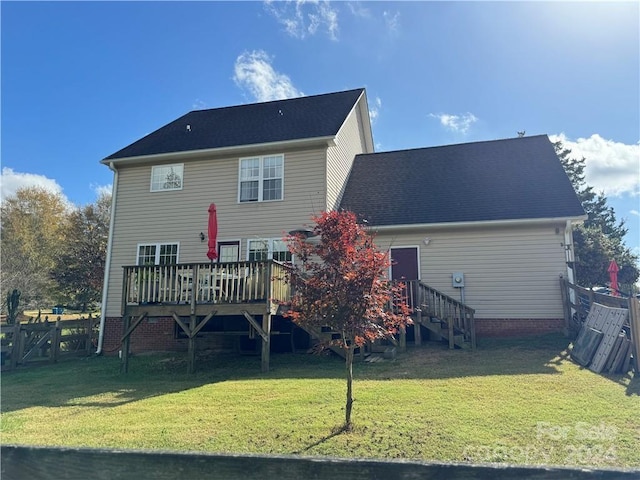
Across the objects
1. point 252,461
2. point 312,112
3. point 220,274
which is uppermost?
point 312,112

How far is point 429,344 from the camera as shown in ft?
37.9

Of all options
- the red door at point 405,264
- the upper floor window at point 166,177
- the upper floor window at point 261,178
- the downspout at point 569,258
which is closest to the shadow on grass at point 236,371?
the downspout at point 569,258

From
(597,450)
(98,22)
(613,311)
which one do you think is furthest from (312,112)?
(597,450)

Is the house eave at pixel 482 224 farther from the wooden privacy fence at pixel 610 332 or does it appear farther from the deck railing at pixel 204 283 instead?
the deck railing at pixel 204 283

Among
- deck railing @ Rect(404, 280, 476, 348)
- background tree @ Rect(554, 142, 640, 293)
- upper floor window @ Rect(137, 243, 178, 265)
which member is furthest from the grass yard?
background tree @ Rect(554, 142, 640, 293)

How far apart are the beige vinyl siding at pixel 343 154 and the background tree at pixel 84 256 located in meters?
18.5

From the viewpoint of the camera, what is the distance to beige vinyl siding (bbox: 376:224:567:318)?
12258 millimetres

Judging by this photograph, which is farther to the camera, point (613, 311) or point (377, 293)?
point (613, 311)

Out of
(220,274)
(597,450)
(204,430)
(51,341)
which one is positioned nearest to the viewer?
(597,450)

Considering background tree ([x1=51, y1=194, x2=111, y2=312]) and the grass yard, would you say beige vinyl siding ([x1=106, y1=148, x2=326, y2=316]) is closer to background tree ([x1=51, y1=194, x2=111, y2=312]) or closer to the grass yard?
the grass yard

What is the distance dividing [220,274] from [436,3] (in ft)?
30.4

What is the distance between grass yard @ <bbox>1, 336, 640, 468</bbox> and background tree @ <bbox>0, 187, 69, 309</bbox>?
23.7 meters

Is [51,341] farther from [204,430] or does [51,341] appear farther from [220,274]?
[204,430]

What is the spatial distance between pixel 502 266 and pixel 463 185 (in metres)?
3.39
